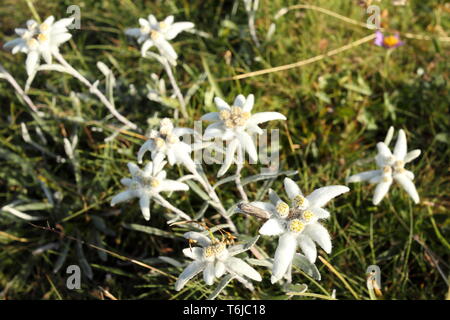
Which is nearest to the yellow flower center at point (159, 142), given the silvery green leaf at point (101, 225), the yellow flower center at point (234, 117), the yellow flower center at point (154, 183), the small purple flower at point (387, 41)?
the yellow flower center at point (154, 183)

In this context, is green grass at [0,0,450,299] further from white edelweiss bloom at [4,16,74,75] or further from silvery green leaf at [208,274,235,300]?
white edelweiss bloom at [4,16,74,75]

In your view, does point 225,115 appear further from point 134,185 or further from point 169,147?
point 134,185

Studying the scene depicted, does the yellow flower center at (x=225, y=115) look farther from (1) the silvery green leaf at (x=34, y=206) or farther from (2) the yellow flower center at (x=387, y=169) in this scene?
(1) the silvery green leaf at (x=34, y=206)

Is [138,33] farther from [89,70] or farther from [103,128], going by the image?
[89,70]
